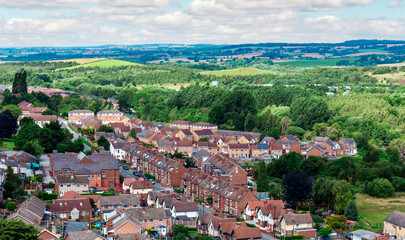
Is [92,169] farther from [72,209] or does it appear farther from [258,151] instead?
[258,151]

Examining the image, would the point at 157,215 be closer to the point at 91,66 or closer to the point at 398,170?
the point at 398,170

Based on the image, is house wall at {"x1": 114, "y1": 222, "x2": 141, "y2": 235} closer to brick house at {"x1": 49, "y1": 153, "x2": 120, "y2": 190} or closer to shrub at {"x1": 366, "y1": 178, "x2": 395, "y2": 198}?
brick house at {"x1": 49, "y1": 153, "x2": 120, "y2": 190}

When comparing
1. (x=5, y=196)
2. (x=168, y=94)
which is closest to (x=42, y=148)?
(x=5, y=196)

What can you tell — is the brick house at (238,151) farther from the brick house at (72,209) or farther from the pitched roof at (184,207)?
the brick house at (72,209)

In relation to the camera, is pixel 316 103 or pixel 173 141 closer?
pixel 173 141

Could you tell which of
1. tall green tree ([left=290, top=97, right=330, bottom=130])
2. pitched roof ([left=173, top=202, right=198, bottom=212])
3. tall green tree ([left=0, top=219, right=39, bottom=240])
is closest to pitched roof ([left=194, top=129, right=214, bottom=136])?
tall green tree ([left=290, top=97, right=330, bottom=130])
